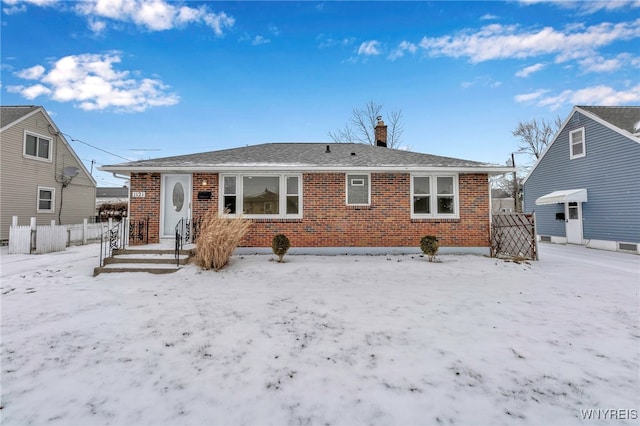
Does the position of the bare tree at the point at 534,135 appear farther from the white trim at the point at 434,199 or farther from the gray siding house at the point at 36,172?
the gray siding house at the point at 36,172

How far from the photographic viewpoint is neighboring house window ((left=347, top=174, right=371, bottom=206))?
31.0 feet

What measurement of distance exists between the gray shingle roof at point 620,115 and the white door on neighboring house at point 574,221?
12.0 ft

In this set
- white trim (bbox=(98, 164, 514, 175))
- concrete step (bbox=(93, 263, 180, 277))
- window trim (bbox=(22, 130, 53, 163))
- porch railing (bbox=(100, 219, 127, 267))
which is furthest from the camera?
window trim (bbox=(22, 130, 53, 163))

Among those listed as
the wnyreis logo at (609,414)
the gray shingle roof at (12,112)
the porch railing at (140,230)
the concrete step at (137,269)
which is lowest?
the wnyreis logo at (609,414)

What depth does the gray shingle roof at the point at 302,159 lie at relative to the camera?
9.02m

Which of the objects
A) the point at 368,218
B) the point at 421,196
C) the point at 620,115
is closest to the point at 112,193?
the point at 368,218

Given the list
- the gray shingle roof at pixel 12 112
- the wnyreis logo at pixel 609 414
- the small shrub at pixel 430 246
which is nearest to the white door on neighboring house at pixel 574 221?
the small shrub at pixel 430 246

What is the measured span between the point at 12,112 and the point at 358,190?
61.4ft

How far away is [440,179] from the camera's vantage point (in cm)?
962

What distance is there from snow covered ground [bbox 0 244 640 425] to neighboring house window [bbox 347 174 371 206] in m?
4.05

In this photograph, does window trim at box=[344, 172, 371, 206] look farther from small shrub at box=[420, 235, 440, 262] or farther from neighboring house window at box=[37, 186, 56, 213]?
neighboring house window at box=[37, 186, 56, 213]

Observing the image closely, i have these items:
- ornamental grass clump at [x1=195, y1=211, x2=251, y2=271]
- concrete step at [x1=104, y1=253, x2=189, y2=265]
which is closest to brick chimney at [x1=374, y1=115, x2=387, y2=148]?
ornamental grass clump at [x1=195, y1=211, x2=251, y2=271]

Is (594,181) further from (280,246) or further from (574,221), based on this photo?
(280,246)

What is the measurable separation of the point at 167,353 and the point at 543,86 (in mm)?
22693
